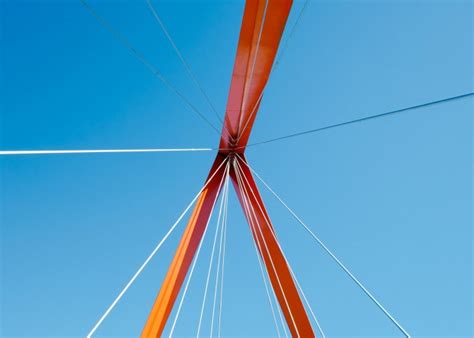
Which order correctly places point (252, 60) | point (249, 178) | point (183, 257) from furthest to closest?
point (249, 178)
point (183, 257)
point (252, 60)

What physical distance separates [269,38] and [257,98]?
1336 millimetres

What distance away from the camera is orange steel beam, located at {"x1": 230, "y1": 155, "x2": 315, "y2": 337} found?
24.9ft

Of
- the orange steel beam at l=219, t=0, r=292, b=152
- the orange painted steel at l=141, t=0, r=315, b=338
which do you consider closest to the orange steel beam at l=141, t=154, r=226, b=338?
the orange painted steel at l=141, t=0, r=315, b=338

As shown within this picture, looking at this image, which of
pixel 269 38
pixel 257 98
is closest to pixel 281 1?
pixel 269 38

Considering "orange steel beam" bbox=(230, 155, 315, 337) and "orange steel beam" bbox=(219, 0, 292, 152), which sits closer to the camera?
"orange steel beam" bbox=(219, 0, 292, 152)

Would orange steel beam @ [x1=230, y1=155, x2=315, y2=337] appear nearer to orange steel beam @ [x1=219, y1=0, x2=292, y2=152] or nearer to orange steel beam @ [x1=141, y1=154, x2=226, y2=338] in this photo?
orange steel beam @ [x1=141, y1=154, x2=226, y2=338]

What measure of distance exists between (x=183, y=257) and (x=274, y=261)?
7.15 ft

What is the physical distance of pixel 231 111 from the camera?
7.86 m

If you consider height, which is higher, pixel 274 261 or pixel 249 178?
pixel 249 178

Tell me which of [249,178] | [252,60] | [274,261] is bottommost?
[274,261]

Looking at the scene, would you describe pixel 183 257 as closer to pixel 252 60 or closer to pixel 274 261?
pixel 274 261

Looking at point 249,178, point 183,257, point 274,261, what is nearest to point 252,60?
point 249,178

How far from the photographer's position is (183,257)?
6.98 metres

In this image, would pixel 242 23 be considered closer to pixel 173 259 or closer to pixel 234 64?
pixel 234 64
